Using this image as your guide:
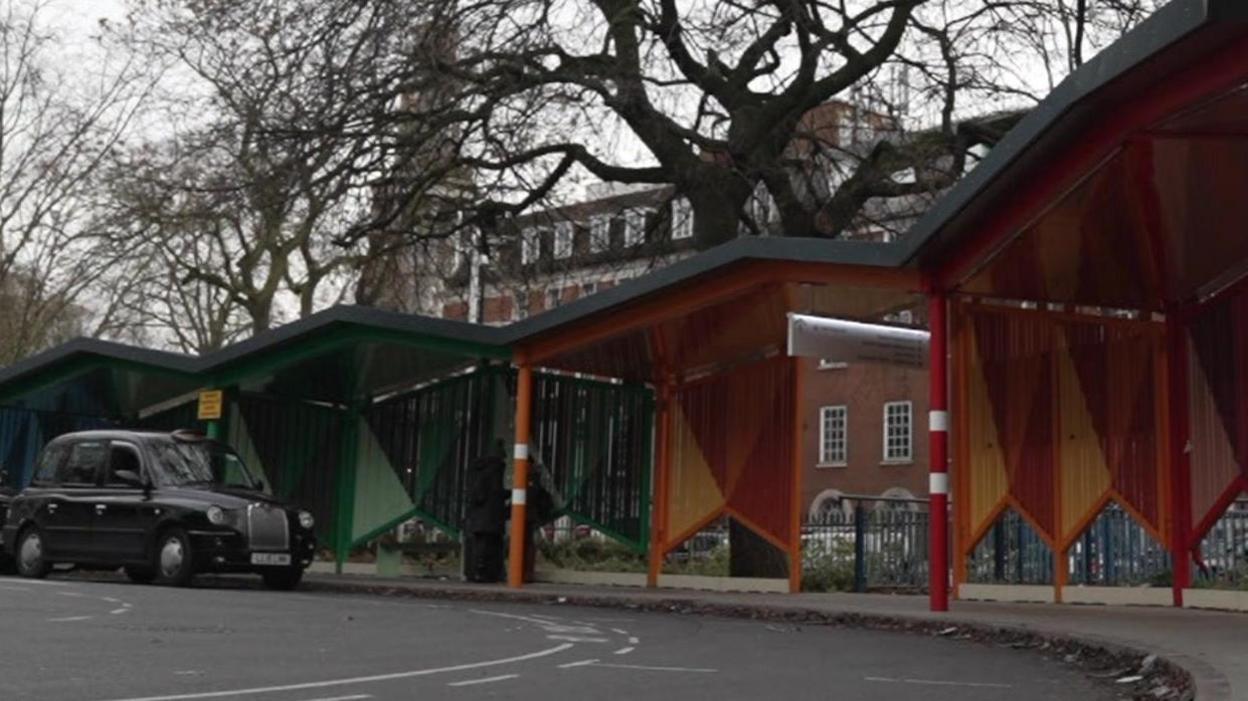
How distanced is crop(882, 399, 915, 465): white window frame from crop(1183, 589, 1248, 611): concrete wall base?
3941cm

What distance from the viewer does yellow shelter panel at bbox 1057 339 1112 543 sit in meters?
18.5

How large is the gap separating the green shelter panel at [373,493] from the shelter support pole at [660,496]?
4125 millimetres

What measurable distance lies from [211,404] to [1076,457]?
13973 millimetres

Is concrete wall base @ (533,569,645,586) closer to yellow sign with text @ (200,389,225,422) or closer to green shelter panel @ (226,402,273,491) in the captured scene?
green shelter panel @ (226,402,273,491)

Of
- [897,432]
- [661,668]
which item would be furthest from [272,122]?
[897,432]

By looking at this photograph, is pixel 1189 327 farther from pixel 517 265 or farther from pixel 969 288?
pixel 517 265

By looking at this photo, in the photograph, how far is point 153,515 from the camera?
2114 cm

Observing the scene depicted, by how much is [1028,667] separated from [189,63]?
18.3 metres

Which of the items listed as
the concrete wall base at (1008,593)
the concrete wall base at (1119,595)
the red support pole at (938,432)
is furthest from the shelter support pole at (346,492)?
the concrete wall base at (1119,595)

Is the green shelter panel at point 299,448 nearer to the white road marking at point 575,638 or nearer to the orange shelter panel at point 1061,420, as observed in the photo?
the orange shelter panel at point 1061,420

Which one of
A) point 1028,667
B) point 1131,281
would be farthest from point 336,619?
point 1131,281

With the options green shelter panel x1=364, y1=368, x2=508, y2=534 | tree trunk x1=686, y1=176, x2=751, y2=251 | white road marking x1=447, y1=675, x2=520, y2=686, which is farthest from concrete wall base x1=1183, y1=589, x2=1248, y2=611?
green shelter panel x1=364, y1=368, x2=508, y2=534

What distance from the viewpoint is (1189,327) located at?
59.1ft

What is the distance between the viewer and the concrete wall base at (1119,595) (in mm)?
18141
